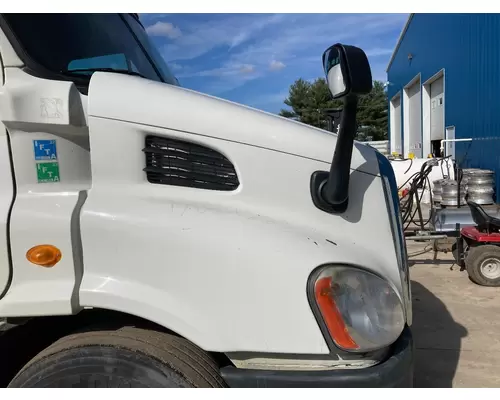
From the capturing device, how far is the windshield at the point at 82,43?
81.6 inches

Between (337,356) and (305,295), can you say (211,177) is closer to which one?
(305,295)

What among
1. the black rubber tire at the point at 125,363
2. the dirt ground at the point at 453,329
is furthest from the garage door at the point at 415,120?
the black rubber tire at the point at 125,363

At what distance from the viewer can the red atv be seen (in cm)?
593

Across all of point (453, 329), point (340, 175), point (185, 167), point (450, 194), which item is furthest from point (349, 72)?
point (450, 194)

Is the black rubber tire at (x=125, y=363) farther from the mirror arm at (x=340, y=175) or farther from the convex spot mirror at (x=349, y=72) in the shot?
the convex spot mirror at (x=349, y=72)

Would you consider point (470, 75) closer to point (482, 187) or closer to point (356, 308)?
point (482, 187)

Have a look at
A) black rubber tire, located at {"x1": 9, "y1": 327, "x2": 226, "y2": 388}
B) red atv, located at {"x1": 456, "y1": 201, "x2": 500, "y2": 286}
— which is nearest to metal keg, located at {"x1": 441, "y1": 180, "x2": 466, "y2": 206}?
red atv, located at {"x1": 456, "y1": 201, "x2": 500, "y2": 286}

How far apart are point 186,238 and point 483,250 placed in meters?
5.24

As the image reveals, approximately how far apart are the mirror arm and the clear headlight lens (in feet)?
0.93

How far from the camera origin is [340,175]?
191 cm

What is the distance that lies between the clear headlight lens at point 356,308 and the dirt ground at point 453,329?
2.03 metres

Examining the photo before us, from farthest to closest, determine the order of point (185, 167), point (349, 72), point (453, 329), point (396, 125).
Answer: point (396, 125) → point (453, 329) → point (185, 167) → point (349, 72)

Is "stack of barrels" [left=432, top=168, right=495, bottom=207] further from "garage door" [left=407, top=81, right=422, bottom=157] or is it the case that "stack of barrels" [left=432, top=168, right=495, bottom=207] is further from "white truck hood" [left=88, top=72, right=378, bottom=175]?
"garage door" [left=407, top=81, right=422, bottom=157]

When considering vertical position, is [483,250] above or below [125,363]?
below
